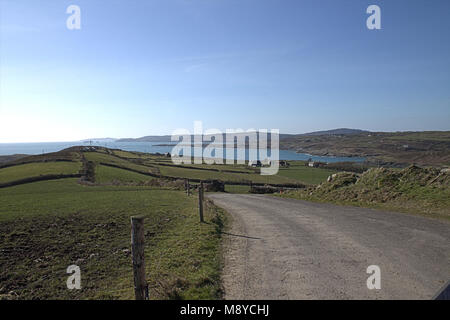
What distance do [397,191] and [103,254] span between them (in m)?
17.5

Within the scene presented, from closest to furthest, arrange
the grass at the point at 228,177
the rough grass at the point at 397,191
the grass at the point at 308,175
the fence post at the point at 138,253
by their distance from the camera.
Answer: the fence post at the point at 138,253
the rough grass at the point at 397,191
the grass at the point at 228,177
the grass at the point at 308,175

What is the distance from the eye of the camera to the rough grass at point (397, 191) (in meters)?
15.2

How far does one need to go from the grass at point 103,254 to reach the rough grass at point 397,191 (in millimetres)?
10450

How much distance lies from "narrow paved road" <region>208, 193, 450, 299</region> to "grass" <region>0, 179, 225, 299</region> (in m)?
0.92

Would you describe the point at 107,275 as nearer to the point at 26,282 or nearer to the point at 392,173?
the point at 26,282

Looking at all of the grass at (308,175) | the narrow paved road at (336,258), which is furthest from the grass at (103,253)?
the grass at (308,175)

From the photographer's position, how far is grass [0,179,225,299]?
704 centimetres

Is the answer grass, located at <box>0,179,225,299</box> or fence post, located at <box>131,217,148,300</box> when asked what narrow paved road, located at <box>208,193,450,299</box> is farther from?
fence post, located at <box>131,217,148,300</box>

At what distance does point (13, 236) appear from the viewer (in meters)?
12.7

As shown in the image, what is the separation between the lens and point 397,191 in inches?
727

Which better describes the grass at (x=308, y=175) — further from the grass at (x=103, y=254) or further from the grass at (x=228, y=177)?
the grass at (x=103, y=254)

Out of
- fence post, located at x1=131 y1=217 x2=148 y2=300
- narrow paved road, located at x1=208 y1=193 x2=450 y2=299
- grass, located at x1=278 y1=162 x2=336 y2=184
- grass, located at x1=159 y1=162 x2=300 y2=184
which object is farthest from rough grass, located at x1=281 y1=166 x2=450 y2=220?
grass, located at x1=278 y1=162 x2=336 y2=184
